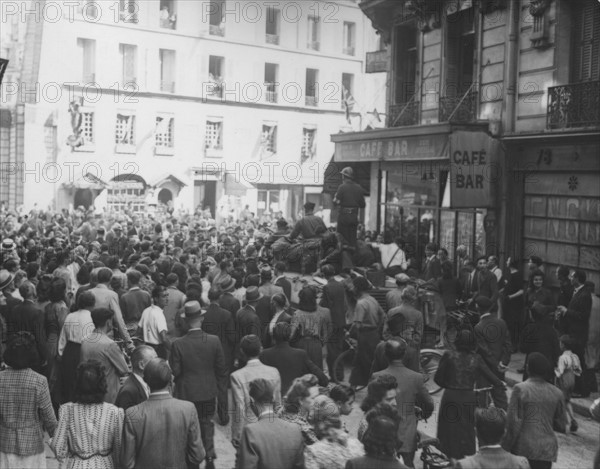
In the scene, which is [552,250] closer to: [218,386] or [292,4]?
[218,386]

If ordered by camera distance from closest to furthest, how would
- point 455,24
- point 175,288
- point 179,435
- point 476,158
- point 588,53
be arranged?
1. point 179,435
2. point 175,288
3. point 588,53
4. point 476,158
5. point 455,24

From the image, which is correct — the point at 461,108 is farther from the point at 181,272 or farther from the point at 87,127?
the point at 87,127

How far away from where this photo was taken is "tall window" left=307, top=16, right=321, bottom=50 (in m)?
45.2

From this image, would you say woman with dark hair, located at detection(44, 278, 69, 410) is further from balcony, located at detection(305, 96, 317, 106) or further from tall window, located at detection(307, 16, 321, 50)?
tall window, located at detection(307, 16, 321, 50)

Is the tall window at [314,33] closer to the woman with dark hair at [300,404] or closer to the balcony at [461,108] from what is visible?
the balcony at [461,108]

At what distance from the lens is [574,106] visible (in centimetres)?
1638

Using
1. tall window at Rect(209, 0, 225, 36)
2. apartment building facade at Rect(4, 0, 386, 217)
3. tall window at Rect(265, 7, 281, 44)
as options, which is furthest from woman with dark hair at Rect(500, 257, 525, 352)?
tall window at Rect(265, 7, 281, 44)

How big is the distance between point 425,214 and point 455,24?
17.1ft

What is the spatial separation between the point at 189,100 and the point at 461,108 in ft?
78.8

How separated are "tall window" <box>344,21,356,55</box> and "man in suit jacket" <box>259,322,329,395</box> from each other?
4015cm

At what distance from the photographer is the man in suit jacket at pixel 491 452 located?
5.40 metres

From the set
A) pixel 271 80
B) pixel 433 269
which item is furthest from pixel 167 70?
pixel 433 269

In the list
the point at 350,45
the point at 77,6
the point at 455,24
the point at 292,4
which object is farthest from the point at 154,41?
the point at 455,24

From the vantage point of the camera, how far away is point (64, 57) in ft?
127
